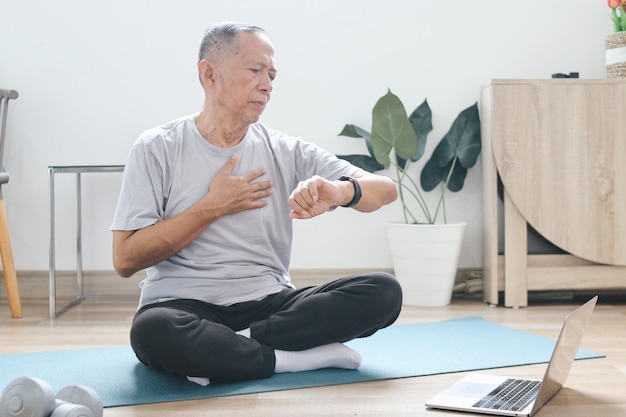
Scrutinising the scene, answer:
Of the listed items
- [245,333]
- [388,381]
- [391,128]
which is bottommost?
[388,381]

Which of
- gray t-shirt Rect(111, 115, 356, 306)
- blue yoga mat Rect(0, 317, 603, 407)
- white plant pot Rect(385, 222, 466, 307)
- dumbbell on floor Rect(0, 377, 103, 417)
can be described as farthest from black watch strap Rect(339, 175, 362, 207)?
white plant pot Rect(385, 222, 466, 307)

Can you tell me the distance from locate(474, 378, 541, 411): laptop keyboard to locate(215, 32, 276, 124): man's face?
2.70ft

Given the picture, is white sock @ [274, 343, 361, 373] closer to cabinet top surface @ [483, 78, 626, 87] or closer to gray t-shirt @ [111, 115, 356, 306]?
gray t-shirt @ [111, 115, 356, 306]

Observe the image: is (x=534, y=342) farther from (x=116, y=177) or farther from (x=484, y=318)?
(x=116, y=177)

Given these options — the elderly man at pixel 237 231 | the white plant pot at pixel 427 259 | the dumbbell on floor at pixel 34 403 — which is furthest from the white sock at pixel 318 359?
the white plant pot at pixel 427 259

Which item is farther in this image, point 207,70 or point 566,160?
point 566,160

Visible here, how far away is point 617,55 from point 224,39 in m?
1.82

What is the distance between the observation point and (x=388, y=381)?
1.89 m

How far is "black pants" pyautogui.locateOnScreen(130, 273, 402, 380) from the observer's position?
180 cm

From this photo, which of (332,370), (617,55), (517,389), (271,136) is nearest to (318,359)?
(332,370)

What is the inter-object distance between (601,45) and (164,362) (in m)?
2.39

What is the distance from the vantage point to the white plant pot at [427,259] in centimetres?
316

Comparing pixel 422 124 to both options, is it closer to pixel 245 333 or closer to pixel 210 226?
pixel 210 226

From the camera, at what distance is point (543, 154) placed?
314 cm
